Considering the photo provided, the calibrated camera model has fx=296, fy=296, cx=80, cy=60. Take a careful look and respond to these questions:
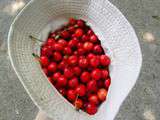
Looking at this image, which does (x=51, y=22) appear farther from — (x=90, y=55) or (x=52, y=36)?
(x=90, y=55)

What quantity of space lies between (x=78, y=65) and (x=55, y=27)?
157 mm

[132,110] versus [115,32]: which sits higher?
[115,32]

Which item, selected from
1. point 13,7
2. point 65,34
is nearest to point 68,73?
point 65,34

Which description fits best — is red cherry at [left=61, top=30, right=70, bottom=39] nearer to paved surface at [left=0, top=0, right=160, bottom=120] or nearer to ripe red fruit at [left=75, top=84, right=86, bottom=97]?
ripe red fruit at [left=75, top=84, right=86, bottom=97]

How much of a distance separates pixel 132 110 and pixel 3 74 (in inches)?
25.3

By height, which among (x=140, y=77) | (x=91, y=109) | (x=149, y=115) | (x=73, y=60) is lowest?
(x=149, y=115)

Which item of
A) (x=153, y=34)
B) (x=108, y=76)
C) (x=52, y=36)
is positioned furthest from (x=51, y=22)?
(x=153, y=34)

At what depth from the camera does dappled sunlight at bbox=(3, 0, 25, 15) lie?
162 cm

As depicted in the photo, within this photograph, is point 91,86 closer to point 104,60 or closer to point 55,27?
point 104,60

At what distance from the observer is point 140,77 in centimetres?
141

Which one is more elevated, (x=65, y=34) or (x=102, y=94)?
(x=65, y=34)

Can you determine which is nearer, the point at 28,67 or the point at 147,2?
the point at 28,67

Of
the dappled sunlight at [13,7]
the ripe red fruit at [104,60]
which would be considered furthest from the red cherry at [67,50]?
the dappled sunlight at [13,7]

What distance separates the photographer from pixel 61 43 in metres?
0.91
